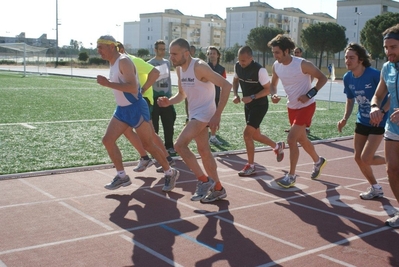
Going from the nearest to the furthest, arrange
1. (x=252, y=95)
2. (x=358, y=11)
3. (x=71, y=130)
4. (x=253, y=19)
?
(x=252, y=95)
(x=71, y=130)
(x=358, y=11)
(x=253, y=19)

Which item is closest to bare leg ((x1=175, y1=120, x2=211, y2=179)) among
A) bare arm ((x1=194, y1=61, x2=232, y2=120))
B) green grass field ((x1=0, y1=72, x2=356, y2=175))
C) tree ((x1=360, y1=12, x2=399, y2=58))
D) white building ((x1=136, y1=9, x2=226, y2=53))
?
bare arm ((x1=194, y1=61, x2=232, y2=120))

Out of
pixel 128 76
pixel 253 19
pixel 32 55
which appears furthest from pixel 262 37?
pixel 128 76

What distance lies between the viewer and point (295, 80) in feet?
24.5

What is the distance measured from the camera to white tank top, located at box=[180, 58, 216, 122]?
6.49 metres

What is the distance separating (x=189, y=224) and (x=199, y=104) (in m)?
1.61

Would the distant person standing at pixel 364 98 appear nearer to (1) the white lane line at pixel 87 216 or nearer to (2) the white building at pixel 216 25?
(1) the white lane line at pixel 87 216

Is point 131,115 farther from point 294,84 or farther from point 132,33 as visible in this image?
point 132,33

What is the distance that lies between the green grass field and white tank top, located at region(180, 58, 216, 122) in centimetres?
306

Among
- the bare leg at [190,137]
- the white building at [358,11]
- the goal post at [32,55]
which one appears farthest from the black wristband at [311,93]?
the white building at [358,11]

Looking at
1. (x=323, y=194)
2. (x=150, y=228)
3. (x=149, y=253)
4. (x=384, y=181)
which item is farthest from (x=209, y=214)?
(x=384, y=181)

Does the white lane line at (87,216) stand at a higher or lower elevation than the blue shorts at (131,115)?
lower

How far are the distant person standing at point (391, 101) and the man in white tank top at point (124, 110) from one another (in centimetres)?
289

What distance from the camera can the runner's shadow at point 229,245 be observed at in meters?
4.65

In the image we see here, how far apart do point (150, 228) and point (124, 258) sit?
905 mm
